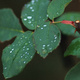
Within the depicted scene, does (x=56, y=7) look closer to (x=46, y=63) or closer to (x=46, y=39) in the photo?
(x=46, y=39)

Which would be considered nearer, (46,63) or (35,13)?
(35,13)

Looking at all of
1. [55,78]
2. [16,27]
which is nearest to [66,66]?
[55,78]

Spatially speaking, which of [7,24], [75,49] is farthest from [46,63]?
[75,49]

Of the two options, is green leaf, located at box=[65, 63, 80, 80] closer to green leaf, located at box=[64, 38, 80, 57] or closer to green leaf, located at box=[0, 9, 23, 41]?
green leaf, located at box=[64, 38, 80, 57]

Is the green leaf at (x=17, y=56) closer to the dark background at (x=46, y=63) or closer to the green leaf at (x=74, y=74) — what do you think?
the green leaf at (x=74, y=74)

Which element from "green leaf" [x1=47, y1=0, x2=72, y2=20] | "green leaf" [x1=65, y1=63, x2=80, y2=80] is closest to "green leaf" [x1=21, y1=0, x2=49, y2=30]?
"green leaf" [x1=47, y1=0, x2=72, y2=20]

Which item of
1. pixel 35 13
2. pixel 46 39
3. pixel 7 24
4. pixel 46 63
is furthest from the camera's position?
pixel 46 63

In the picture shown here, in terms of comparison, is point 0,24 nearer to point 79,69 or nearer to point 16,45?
point 16,45

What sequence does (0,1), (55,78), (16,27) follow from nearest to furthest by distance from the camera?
1. (16,27)
2. (0,1)
3. (55,78)
